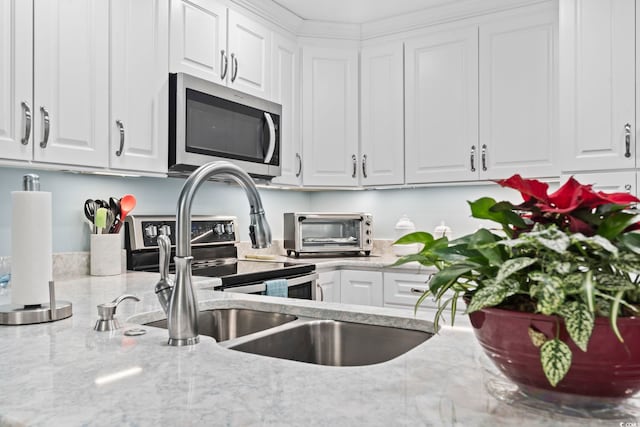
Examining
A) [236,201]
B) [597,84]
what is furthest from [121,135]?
[597,84]

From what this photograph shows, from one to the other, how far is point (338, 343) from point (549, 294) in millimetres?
888

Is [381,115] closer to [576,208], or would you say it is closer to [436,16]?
[436,16]

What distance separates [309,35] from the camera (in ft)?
11.4

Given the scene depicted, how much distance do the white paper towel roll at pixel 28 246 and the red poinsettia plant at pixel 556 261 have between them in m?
1.00

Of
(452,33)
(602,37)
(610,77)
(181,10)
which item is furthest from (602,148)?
(181,10)

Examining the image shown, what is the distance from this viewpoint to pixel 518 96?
3008 millimetres

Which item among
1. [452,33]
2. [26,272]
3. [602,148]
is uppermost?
[452,33]

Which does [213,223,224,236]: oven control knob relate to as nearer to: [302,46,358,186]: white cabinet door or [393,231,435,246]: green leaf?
[302,46,358,186]: white cabinet door

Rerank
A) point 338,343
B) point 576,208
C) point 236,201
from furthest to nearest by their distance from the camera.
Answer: point 236,201, point 338,343, point 576,208

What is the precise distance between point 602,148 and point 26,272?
2603mm

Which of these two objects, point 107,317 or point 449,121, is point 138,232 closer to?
point 107,317

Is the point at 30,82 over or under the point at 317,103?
under

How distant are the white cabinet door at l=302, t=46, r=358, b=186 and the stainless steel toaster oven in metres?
0.26

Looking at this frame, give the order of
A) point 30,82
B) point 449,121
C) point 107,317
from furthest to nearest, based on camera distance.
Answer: point 449,121
point 30,82
point 107,317
